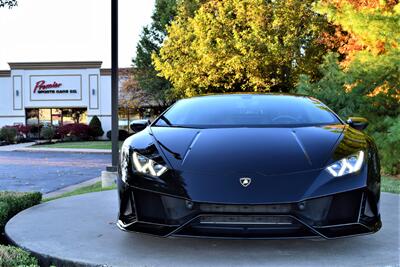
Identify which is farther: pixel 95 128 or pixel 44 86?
pixel 44 86

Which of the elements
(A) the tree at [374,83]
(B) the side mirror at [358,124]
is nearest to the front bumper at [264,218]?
(B) the side mirror at [358,124]

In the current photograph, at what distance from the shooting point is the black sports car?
2.91 meters

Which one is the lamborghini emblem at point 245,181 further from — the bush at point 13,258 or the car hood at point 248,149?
the bush at point 13,258

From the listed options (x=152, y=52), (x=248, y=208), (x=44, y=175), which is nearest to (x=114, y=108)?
(x=44, y=175)

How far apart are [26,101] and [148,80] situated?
35.2ft

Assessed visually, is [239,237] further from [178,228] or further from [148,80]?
[148,80]

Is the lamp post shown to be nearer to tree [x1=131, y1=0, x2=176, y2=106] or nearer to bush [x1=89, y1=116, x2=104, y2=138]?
tree [x1=131, y1=0, x2=176, y2=106]

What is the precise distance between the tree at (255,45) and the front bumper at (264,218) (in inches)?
629

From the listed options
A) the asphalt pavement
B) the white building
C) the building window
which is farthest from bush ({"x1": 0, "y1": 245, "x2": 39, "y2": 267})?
the building window

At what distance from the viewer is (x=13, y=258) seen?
2.93 meters

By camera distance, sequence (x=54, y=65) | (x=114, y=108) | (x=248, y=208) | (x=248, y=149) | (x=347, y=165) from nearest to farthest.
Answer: (x=248, y=208), (x=347, y=165), (x=248, y=149), (x=114, y=108), (x=54, y=65)

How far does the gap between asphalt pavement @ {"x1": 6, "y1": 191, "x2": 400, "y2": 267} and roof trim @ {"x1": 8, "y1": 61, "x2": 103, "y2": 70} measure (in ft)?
108

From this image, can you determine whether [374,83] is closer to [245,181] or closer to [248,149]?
[248,149]

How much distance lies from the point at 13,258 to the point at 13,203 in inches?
84.0
